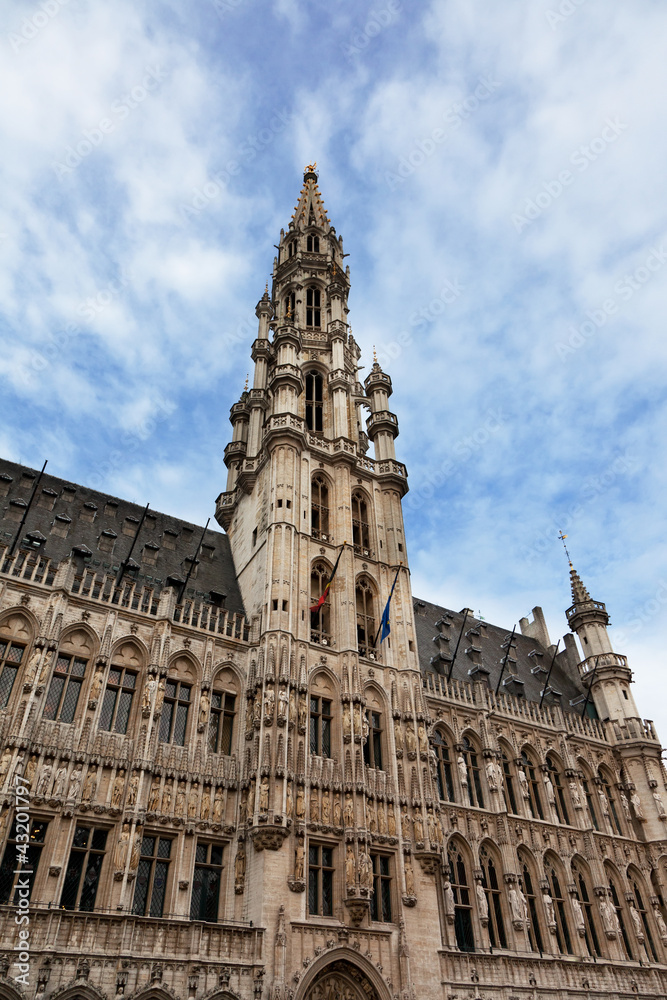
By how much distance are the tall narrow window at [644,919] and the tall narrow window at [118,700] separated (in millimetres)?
28502

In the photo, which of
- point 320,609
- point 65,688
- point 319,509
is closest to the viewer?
point 65,688

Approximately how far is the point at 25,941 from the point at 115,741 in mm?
6904

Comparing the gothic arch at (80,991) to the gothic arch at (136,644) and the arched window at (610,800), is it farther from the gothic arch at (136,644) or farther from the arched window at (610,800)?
the arched window at (610,800)

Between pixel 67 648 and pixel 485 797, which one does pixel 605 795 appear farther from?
pixel 67 648

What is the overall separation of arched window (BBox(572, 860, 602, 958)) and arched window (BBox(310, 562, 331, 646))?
17.8m

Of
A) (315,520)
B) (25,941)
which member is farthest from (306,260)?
(25,941)

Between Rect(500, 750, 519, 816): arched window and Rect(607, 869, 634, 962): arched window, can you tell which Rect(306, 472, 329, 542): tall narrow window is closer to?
Rect(500, 750, 519, 816): arched window

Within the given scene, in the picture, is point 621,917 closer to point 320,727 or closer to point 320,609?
point 320,727

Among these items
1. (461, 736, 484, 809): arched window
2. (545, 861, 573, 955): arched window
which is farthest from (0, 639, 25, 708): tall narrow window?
(545, 861, 573, 955): arched window

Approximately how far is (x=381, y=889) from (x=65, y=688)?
14584 mm

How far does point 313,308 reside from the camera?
166 feet

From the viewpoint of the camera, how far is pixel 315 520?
125 feet

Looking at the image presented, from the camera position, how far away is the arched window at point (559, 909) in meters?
33.5

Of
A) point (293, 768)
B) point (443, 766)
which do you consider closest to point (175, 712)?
point (293, 768)
